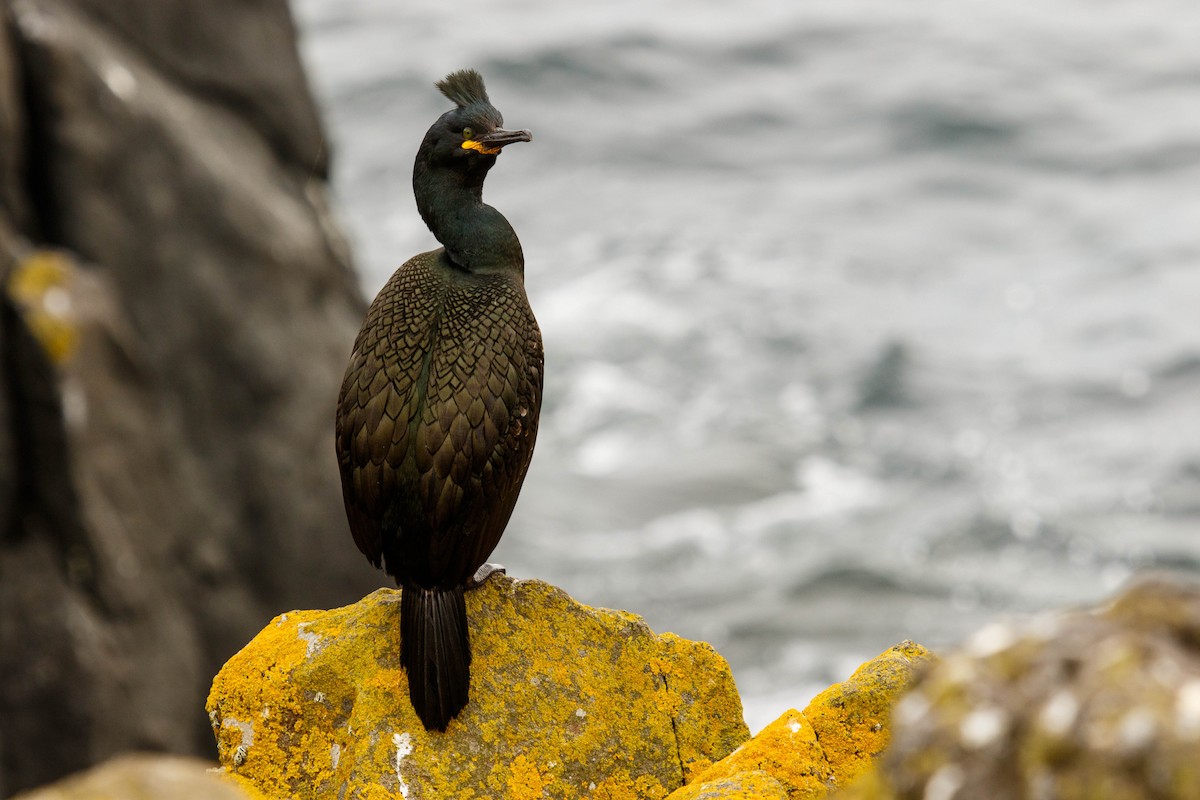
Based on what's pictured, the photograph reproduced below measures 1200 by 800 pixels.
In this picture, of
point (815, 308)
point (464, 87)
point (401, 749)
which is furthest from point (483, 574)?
point (815, 308)

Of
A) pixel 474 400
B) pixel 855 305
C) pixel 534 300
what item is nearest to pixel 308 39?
pixel 534 300

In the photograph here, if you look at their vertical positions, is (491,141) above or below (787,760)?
above

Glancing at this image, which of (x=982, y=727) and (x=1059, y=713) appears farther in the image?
(x=982, y=727)

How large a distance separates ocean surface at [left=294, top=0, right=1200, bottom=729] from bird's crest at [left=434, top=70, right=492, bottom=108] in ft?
84.1

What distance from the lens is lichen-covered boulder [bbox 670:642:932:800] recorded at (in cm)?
641

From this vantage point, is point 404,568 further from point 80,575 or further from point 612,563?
point 612,563

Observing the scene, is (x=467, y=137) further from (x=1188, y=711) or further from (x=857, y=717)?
(x=1188, y=711)

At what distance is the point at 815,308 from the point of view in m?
53.5

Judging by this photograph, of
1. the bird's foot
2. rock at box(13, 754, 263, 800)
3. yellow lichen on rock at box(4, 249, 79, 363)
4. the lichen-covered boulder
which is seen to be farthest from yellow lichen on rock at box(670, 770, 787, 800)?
yellow lichen on rock at box(4, 249, 79, 363)

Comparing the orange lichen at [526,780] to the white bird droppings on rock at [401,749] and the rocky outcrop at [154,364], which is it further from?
the rocky outcrop at [154,364]

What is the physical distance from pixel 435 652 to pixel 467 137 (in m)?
2.53

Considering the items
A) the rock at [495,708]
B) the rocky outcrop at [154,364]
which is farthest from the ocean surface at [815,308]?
the rock at [495,708]

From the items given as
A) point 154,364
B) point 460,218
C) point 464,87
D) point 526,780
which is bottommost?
point 154,364

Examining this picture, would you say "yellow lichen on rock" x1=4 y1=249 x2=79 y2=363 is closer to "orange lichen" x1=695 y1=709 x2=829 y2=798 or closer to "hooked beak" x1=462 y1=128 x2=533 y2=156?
"hooked beak" x1=462 y1=128 x2=533 y2=156
